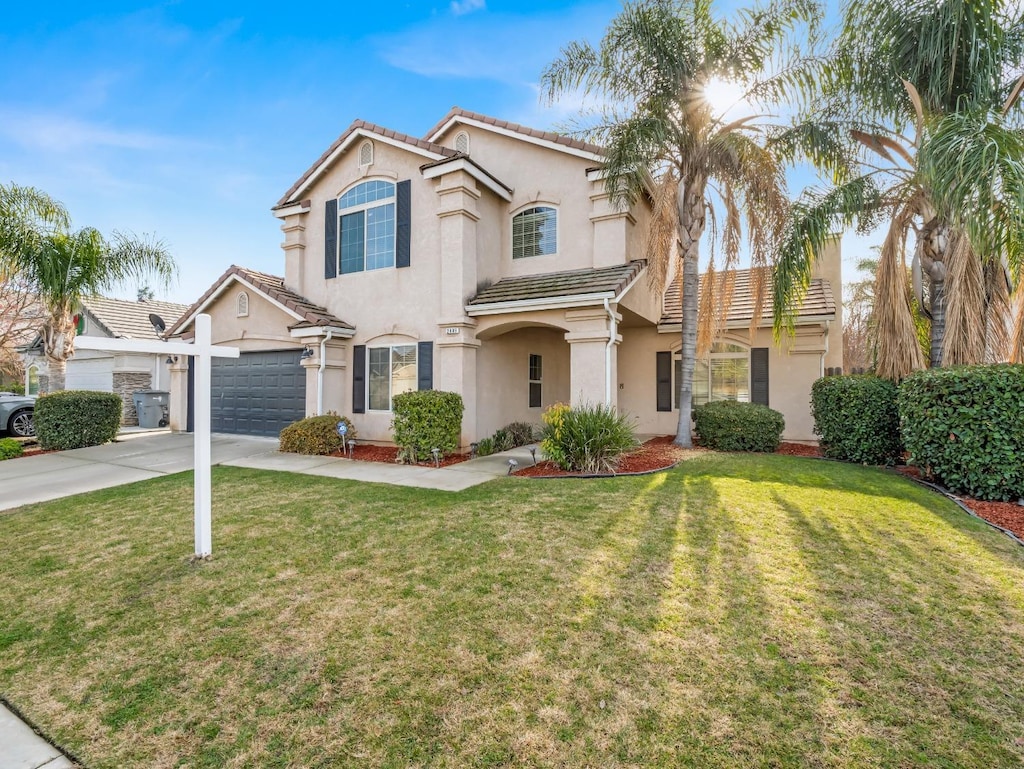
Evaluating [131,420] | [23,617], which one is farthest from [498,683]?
[131,420]

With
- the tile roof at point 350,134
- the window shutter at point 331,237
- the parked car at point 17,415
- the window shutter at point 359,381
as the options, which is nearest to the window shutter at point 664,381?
the tile roof at point 350,134

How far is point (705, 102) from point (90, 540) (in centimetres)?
1284

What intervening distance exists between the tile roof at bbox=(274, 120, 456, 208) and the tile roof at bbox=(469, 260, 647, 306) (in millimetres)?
3297

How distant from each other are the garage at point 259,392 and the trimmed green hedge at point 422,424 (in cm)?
417

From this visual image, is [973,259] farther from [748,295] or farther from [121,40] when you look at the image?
[121,40]

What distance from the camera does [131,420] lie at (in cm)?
1847

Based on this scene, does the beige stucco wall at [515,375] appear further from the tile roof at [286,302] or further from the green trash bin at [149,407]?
the green trash bin at [149,407]

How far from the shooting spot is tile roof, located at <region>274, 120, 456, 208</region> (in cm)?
1155

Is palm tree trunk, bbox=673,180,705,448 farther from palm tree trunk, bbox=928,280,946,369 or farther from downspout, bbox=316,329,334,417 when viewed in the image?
downspout, bbox=316,329,334,417

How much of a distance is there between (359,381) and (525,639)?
33.3 ft

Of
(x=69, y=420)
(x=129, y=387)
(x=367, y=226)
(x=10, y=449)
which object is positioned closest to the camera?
(x=10, y=449)

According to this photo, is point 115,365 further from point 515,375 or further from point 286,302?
point 515,375

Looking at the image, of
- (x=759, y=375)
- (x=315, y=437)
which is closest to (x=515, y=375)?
(x=315, y=437)

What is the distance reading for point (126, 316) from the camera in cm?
2047
